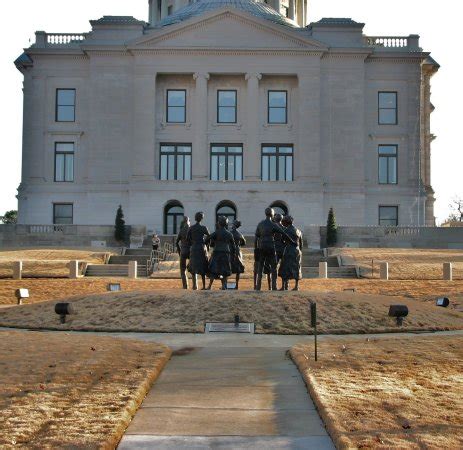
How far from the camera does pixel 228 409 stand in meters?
10.7

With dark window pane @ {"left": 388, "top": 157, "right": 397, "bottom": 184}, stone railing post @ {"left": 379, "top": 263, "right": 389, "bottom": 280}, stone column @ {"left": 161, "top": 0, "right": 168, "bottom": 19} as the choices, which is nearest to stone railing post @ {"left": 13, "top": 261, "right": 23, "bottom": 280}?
stone railing post @ {"left": 379, "top": 263, "right": 389, "bottom": 280}

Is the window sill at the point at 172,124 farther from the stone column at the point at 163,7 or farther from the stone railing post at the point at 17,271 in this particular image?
the stone column at the point at 163,7

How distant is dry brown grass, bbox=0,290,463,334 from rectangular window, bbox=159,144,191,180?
148 ft

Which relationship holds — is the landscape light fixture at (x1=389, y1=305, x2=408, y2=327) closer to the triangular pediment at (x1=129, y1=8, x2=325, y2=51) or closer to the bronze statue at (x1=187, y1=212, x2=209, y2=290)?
the bronze statue at (x1=187, y1=212, x2=209, y2=290)

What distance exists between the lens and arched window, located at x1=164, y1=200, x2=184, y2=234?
66688mm

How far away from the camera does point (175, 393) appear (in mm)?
11711

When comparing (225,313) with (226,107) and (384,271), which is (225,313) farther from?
(226,107)

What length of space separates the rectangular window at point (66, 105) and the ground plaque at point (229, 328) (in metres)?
→ 53.5

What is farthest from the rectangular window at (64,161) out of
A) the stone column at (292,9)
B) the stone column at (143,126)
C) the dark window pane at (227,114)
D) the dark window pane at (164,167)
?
the stone column at (292,9)

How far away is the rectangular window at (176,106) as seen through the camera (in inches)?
2670

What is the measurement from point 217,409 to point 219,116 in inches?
2297

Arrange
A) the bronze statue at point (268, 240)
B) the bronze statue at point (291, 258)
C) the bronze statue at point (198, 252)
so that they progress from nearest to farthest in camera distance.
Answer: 1. the bronze statue at point (268, 240)
2. the bronze statue at point (291, 258)
3. the bronze statue at point (198, 252)

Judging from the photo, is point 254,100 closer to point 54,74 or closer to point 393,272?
point 54,74

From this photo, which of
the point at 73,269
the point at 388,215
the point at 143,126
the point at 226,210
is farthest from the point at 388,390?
the point at 388,215
